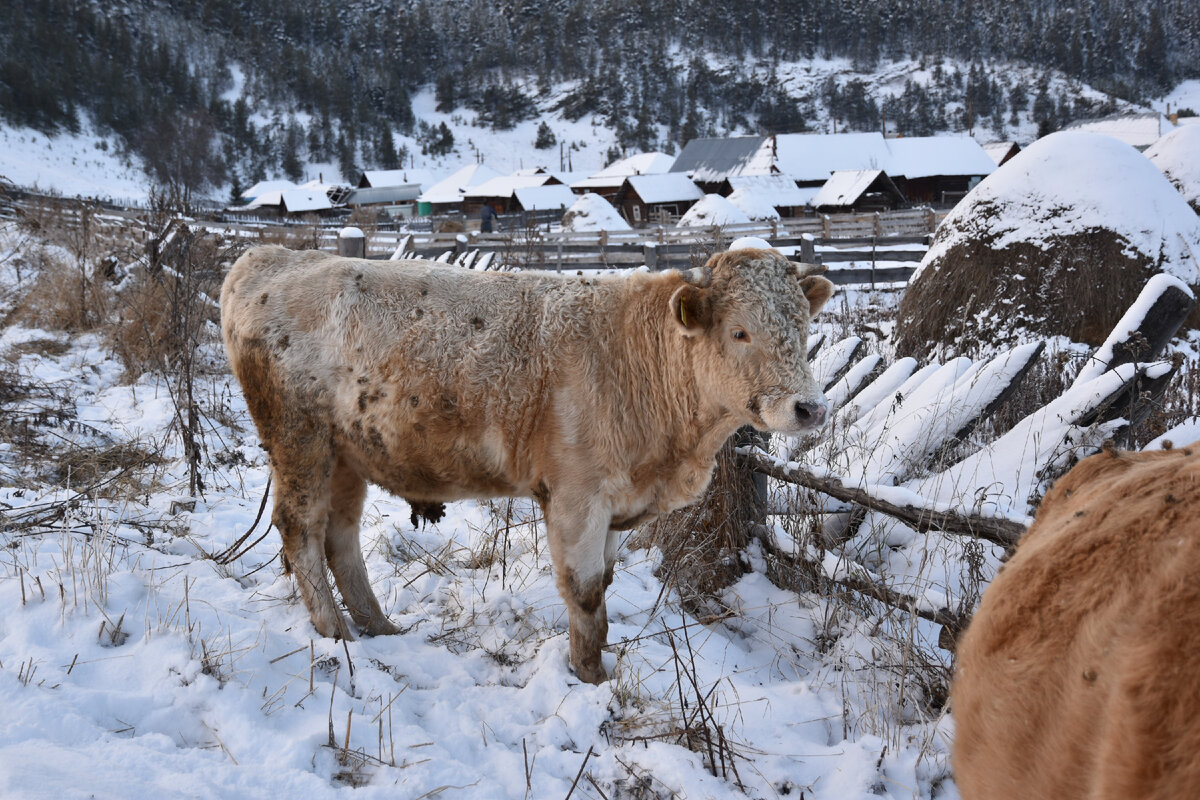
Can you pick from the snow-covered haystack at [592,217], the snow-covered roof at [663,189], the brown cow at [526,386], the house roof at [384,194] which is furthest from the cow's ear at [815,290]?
the house roof at [384,194]

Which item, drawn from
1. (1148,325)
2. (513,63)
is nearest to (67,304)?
(1148,325)

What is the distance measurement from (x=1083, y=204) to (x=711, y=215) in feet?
85.7

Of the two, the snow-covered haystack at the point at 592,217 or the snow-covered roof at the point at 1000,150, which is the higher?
the snow-covered roof at the point at 1000,150

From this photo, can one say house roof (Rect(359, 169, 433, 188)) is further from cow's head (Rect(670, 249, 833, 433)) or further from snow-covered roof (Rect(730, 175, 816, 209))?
cow's head (Rect(670, 249, 833, 433))

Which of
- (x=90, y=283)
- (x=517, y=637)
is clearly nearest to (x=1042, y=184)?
(x=517, y=637)

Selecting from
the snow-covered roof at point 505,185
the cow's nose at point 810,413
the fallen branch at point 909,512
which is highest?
the snow-covered roof at point 505,185

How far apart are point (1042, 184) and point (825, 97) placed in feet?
417

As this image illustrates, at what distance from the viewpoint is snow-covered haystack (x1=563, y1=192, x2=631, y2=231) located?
3994cm

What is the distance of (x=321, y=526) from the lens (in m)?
3.87

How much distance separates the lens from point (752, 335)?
3.35 m

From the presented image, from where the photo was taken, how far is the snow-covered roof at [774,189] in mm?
48256

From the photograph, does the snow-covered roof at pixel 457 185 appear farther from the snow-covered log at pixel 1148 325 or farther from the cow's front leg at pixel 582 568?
the cow's front leg at pixel 582 568

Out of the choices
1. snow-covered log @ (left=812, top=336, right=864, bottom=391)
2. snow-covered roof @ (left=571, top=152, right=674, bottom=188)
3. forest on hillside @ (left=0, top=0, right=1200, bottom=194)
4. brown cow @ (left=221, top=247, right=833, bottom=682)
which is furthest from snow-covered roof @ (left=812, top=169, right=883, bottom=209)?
forest on hillside @ (left=0, top=0, right=1200, bottom=194)

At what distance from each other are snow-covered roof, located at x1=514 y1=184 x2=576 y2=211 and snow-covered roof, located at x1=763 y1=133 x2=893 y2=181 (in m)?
18.7
